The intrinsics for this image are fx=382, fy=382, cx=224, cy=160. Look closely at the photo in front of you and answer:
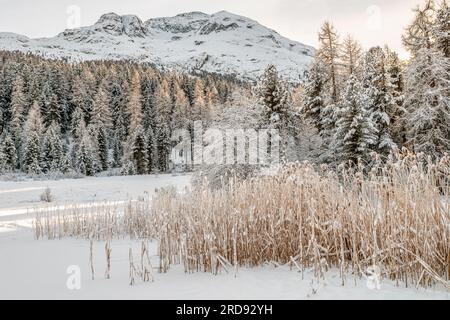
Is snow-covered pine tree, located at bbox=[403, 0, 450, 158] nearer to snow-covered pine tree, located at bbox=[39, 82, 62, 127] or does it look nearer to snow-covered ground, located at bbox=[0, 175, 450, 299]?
snow-covered ground, located at bbox=[0, 175, 450, 299]

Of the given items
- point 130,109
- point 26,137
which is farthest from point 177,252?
point 130,109

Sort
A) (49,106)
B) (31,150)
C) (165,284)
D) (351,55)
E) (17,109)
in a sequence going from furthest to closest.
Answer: (49,106), (17,109), (31,150), (351,55), (165,284)

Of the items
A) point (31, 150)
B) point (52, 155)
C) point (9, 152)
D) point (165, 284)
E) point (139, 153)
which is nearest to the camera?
point (165, 284)

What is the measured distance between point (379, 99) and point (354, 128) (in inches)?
191

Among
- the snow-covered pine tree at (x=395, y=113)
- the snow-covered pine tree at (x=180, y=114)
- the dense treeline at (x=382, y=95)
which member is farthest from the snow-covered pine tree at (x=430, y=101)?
the snow-covered pine tree at (x=180, y=114)

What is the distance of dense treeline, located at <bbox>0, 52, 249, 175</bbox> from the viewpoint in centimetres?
4466

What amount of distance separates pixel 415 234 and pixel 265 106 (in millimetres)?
19472

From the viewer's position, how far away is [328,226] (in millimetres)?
4078

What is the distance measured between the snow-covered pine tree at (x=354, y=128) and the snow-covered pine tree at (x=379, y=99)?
6.61 ft

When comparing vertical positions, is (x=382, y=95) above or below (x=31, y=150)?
above

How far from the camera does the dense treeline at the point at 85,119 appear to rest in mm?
44656

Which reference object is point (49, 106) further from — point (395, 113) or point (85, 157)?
point (395, 113)

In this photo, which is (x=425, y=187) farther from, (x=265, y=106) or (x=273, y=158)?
(x=265, y=106)

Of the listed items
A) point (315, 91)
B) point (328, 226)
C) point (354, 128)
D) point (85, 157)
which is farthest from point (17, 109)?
point (328, 226)
